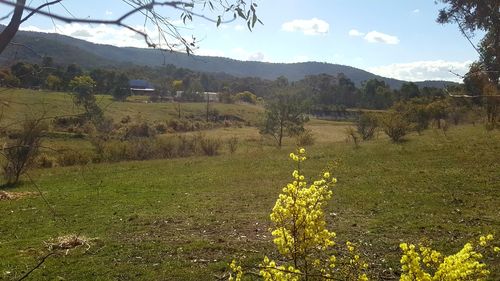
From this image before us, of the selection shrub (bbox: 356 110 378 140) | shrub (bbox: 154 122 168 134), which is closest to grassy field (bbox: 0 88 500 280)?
shrub (bbox: 356 110 378 140)

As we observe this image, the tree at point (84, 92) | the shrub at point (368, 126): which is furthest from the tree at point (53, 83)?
the shrub at point (368, 126)

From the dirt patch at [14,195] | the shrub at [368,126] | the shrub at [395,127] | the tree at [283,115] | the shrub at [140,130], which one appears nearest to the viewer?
the dirt patch at [14,195]

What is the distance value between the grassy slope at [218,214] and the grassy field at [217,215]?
3 centimetres

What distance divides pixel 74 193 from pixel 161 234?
7.34 meters

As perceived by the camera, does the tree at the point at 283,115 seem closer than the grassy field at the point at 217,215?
No

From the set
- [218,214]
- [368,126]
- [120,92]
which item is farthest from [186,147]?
[120,92]

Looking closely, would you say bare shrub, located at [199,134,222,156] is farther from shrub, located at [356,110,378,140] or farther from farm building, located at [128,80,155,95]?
farm building, located at [128,80,155,95]

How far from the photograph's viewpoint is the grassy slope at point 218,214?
7938 mm

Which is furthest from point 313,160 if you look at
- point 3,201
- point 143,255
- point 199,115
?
point 199,115

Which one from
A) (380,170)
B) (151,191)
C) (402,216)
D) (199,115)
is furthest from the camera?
(199,115)

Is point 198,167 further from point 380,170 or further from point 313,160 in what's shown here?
point 380,170

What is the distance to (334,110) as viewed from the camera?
89.5 metres

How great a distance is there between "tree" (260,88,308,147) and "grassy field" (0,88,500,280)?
19.7 m

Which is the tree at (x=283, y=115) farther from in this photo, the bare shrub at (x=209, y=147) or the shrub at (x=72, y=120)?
the shrub at (x=72, y=120)
